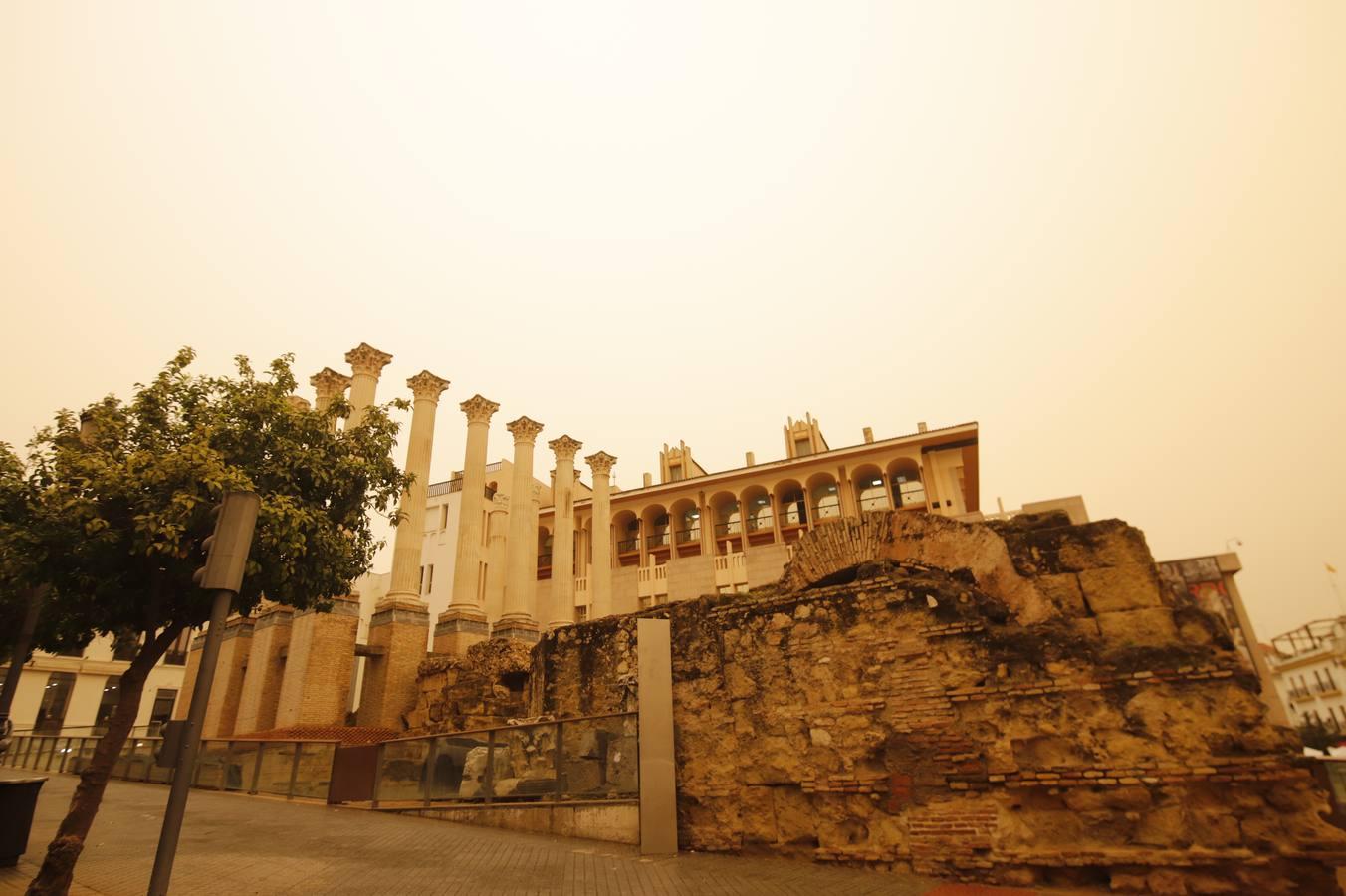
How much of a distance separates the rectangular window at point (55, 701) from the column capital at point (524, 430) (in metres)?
29.7

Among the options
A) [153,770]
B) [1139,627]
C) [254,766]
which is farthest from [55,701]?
[1139,627]

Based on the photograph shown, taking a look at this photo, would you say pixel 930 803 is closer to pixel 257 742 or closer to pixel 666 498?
pixel 257 742

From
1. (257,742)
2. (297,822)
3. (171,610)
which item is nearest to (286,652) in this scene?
(257,742)

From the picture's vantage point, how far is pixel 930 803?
23.1 feet

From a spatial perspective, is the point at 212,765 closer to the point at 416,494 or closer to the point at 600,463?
the point at 416,494

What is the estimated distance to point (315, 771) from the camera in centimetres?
1360

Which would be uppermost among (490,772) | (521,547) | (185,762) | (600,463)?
(600,463)

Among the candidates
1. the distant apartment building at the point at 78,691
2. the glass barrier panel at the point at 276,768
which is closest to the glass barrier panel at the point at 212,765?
the glass barrier panel at the point at 276,768

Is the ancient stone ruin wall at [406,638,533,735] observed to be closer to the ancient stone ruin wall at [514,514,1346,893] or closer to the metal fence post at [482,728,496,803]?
the metal fence post at [482,728,496,803]

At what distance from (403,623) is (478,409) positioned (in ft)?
33.6

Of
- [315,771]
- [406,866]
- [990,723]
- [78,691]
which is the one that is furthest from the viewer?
[78,691]

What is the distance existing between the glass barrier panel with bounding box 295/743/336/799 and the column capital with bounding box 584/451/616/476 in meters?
20.7

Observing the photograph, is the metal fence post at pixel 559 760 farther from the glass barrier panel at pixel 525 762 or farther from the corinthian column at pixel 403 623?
the corinthian column at pixel 403 623

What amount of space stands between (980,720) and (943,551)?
199 cm
